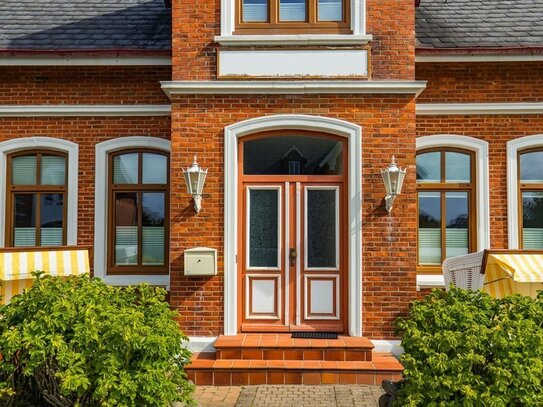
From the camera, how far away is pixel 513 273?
656 cm

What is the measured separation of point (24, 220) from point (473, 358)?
7.13 m

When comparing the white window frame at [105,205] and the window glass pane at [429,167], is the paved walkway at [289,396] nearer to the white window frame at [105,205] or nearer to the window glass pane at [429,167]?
the white window frame at [105,205]

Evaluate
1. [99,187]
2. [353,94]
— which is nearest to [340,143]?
[353,94]

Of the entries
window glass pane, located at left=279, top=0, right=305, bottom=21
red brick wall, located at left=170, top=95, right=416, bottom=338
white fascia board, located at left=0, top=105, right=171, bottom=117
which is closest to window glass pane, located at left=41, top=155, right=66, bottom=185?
white fascia board, located at left=0, top=105, right=171, bottom=117

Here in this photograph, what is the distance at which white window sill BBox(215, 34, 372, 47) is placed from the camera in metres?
7.45

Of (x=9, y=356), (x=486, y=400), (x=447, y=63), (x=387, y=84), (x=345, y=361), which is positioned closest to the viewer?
(x=486, y=400)

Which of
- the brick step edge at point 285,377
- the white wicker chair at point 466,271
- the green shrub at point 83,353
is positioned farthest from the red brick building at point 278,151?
the green shrub at point 83,353

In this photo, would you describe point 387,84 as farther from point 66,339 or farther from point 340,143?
point 66,339

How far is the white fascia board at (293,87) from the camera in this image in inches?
291

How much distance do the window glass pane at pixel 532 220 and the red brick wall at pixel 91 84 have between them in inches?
241

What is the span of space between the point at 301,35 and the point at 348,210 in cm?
257

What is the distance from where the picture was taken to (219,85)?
7426 mm

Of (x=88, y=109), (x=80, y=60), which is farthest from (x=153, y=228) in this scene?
(x=80, y=60)

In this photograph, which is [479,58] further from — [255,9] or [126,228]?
[126,228]
